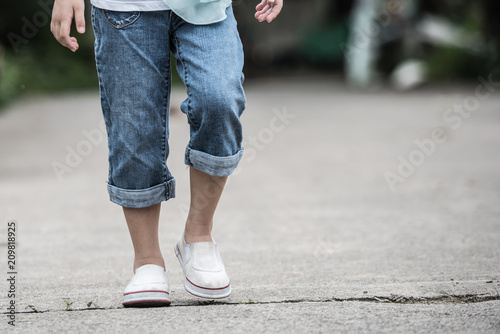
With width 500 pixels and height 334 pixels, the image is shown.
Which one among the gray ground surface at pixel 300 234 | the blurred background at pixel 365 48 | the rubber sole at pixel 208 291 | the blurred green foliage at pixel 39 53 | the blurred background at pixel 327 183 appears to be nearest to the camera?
the gray ground surface at pixel 300 234

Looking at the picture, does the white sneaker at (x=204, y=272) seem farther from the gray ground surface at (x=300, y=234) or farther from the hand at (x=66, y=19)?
the hand at (x=66, y=19)

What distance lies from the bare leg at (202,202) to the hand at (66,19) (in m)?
0.53

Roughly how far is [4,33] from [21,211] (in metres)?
11.3

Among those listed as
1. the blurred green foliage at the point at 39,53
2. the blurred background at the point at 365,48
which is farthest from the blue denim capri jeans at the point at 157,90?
the blurred green foliage at the point at 39,53

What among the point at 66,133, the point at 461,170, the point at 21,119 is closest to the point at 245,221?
the point at 461,170

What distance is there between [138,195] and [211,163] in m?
0.25

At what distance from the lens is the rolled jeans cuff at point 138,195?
7.39ft

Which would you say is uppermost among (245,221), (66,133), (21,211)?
(245,221)

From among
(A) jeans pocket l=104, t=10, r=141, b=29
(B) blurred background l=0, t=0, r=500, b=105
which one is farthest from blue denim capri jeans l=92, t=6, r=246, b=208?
(B) blurred background l=0, t=0, r=500, b=105

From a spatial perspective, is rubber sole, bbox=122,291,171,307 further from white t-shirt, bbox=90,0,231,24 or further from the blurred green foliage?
the blurred green foliage

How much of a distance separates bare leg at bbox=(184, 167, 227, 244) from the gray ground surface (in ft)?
0.72

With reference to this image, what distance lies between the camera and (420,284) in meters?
2.47

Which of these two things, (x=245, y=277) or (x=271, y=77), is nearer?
(x=245, y=277)

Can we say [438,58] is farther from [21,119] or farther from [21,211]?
[21,211]
